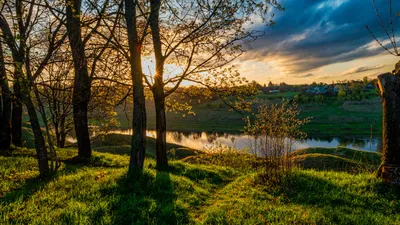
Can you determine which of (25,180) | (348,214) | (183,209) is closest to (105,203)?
(183,209)

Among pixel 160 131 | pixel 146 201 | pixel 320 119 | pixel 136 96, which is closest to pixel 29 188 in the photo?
pixel 146 201

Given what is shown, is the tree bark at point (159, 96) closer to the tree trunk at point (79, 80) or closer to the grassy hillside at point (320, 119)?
the tree trunk at point (79, 80)

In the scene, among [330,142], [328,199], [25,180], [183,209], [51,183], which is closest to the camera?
[183,209]

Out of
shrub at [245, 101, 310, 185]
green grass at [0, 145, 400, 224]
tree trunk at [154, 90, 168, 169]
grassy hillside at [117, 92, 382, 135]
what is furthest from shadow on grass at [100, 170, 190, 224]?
grassy hillside at [117, 92, 382, 135]

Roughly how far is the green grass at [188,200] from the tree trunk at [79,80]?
355 cm

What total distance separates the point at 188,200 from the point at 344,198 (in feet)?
13.4

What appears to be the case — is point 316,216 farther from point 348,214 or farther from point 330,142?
point 330,142

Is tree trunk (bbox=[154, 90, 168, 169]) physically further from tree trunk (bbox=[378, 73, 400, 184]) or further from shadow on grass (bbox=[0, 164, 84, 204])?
tree trunk (bbox=[378, 73, 400, 184])

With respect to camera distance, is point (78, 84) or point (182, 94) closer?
point (78, 84)

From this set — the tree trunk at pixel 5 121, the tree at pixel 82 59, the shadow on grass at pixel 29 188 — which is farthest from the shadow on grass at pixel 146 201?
the tree trunk at pixel 5 121

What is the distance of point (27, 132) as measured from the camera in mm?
30141

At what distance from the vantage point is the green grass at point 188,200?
17.8 ft

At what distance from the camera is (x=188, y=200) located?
6.89 m

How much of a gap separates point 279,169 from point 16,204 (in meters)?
7.27
